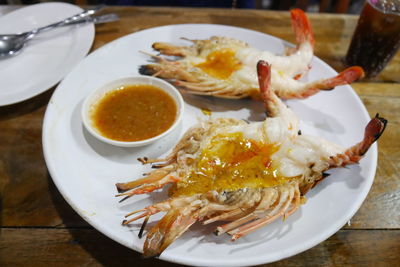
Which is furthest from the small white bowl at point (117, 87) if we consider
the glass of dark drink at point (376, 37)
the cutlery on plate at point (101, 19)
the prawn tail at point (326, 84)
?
the glass of dark drink at point (376, 37)

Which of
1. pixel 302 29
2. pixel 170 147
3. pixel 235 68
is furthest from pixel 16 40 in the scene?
pixel 302 29

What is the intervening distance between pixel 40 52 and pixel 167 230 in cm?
219

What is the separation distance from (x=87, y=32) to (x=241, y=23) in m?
1.58

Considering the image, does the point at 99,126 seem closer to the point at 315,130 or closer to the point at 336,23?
the point at 315,130

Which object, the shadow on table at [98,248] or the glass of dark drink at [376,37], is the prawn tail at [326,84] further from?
the shadow on table at [98,248]

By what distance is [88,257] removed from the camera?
5.83 ft

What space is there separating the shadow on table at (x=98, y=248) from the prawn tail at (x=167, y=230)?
0.23 metres

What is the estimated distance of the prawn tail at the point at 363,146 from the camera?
173cm

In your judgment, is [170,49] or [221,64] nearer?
[221,64]

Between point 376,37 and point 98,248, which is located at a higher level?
point 376,37

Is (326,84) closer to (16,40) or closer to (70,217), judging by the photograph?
(70,217)

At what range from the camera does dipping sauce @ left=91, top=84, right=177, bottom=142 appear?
2.19 m

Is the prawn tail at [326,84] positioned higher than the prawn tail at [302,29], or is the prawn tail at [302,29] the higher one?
the prawn tail at [302,29]

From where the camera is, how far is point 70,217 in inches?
76.0
